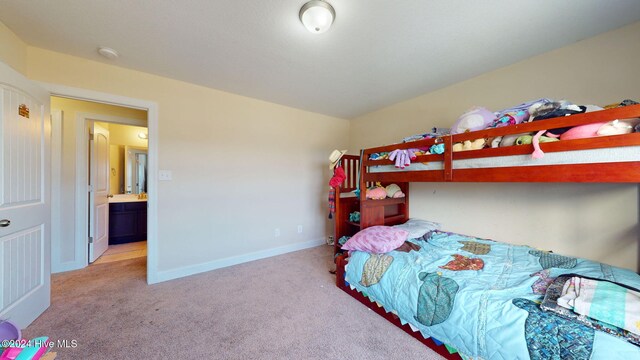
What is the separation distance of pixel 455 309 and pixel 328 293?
1180 millimetres

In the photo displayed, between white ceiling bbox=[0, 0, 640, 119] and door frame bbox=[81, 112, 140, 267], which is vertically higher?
white ceiling bbox=[0, 0, 640, 119]

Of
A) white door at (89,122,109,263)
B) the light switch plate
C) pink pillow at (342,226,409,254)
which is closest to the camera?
pink pillow at (342,226,409,254)

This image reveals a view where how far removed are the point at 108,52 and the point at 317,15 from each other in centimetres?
193

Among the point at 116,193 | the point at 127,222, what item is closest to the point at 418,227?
the point at 127,222

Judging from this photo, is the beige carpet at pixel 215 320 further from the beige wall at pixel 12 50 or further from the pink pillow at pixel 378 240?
the beige wall at pixel 12 50

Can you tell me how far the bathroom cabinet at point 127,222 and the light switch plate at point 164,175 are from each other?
2.01m

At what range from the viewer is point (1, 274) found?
142 centimetres

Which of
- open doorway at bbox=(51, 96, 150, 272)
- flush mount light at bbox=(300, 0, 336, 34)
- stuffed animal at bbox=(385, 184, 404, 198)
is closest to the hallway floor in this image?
open doorway at bbox=(51, 96, 150, 272)

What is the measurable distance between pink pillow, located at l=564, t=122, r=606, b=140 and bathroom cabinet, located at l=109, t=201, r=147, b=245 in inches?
208

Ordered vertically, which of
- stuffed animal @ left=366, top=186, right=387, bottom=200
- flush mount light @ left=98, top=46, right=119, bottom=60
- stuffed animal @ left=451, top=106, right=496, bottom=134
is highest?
flush mount light @ left=98, top=46, right=119, bottom=60

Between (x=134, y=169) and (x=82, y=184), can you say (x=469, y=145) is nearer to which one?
(x=82, y=184)

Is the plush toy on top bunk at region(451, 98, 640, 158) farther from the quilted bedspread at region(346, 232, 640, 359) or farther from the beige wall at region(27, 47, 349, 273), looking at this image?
the beige wall at region(27, 47, 349, 273)

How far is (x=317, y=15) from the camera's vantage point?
4.50ft

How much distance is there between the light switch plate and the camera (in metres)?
2.40
